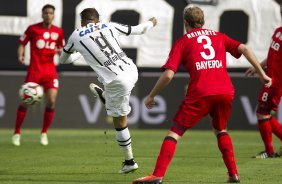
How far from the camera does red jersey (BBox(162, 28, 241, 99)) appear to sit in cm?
820

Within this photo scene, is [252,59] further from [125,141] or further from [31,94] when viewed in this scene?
[31,94]

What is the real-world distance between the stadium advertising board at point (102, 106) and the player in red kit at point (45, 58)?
3919 mm

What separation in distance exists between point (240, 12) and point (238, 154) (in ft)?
23.7

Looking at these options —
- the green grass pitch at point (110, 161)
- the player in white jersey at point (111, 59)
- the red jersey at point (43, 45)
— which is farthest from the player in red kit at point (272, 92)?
the red jersey at point (43, 45)

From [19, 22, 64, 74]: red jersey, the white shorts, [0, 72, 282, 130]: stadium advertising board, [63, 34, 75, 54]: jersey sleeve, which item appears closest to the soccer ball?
[19, 22, 64, 74]: red jersey

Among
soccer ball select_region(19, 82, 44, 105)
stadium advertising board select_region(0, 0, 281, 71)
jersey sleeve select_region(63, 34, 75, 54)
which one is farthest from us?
stadium advertising board select_region(0, 0, 281, 71)

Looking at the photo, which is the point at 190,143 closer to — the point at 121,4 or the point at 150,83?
the point at 150,83

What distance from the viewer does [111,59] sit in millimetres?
9734

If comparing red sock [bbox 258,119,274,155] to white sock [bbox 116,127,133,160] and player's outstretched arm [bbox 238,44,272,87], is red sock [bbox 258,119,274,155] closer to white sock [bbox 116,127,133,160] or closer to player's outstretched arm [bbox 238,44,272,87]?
white sock [bbox 116,127,133,160]

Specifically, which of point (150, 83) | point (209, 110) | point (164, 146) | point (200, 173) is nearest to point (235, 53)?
point (209, 110)

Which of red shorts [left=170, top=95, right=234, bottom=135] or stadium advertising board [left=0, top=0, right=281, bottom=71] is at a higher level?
red shorts [left=170, top=95, right=234, bottom=135]

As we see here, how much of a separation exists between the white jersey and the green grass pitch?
4.05 feet

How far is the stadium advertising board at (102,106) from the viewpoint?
18469 millimetres

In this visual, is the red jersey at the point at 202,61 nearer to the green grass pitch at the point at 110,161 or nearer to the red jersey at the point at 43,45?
the green grass pitch at the point at 110,161
